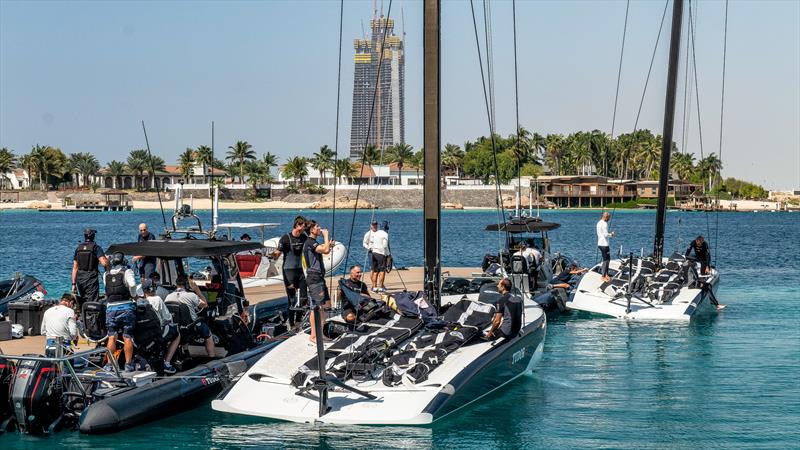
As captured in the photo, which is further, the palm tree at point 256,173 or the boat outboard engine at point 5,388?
the palm tree at point 256,173

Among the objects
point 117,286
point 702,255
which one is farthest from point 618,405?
point 702,255

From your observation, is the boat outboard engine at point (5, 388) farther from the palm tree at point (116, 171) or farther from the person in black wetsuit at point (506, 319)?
the palm tree at point (116, 171)

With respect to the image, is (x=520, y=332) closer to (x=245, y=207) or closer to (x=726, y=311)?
(x=726, y=311)

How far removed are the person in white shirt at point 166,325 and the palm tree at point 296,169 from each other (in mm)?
174974

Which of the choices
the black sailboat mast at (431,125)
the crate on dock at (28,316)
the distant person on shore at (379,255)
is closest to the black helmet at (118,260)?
the crate on dock at (28,316)

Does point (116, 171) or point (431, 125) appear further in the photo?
point (116, 171)

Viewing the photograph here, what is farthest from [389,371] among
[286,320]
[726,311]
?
[726,311]

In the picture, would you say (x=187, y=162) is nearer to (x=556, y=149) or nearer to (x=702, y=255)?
(x=556, y=149)

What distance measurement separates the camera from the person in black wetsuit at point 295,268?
59.3ft

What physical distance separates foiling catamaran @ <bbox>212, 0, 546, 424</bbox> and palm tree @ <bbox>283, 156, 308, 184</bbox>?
174 meters

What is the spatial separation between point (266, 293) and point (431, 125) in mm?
11142

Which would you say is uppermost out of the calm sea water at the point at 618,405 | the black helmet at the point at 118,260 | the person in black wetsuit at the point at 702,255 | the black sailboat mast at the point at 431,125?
the black sailboat mast at the point at 431,125

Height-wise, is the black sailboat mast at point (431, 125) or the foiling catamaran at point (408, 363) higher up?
the black sailboat mast at point (431, 125)

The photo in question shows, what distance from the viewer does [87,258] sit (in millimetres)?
19016
